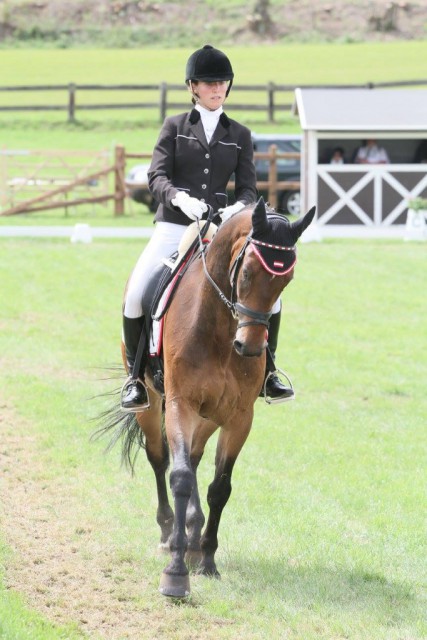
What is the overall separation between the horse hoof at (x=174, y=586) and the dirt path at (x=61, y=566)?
144 mm

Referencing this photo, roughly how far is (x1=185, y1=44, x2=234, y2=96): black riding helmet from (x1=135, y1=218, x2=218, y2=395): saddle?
936 mm

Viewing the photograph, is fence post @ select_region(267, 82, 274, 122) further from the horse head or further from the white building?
the horse head

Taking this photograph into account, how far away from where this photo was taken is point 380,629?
239 inches

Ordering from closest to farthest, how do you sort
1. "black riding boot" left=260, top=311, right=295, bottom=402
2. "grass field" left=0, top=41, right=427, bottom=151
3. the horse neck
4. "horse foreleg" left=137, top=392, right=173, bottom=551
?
1. the horse neck
2. "black riding boot" left=260, top=311, right=295, bottom=402
3. "horse foreleg" left=137, top=392, right=173, bottom=551
4. "grass field" left=0, top=41, right=427, bottom=151

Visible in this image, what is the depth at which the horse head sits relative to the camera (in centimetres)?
607

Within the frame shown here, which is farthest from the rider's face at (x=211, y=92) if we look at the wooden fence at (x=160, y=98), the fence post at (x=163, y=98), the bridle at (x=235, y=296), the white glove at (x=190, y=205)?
the fence post at (x=163, y=98)

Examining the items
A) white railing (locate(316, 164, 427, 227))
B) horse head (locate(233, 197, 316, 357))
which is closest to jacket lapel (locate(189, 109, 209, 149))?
horse head (locate(233, 197, 316, 357))

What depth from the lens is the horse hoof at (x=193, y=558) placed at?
288 inches

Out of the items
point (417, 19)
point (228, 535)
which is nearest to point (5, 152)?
point (228, 535)

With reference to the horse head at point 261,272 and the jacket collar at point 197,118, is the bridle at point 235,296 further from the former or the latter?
the jacket collar at point 197,118

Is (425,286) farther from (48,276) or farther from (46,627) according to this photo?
(46,627)

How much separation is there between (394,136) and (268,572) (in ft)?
84.4

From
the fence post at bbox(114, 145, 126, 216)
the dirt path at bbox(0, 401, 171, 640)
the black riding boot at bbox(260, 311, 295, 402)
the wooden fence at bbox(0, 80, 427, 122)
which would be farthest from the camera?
the wooden fence at bbox(0, 80, 427, 122)

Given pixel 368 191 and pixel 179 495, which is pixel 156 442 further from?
pixel 368 191
